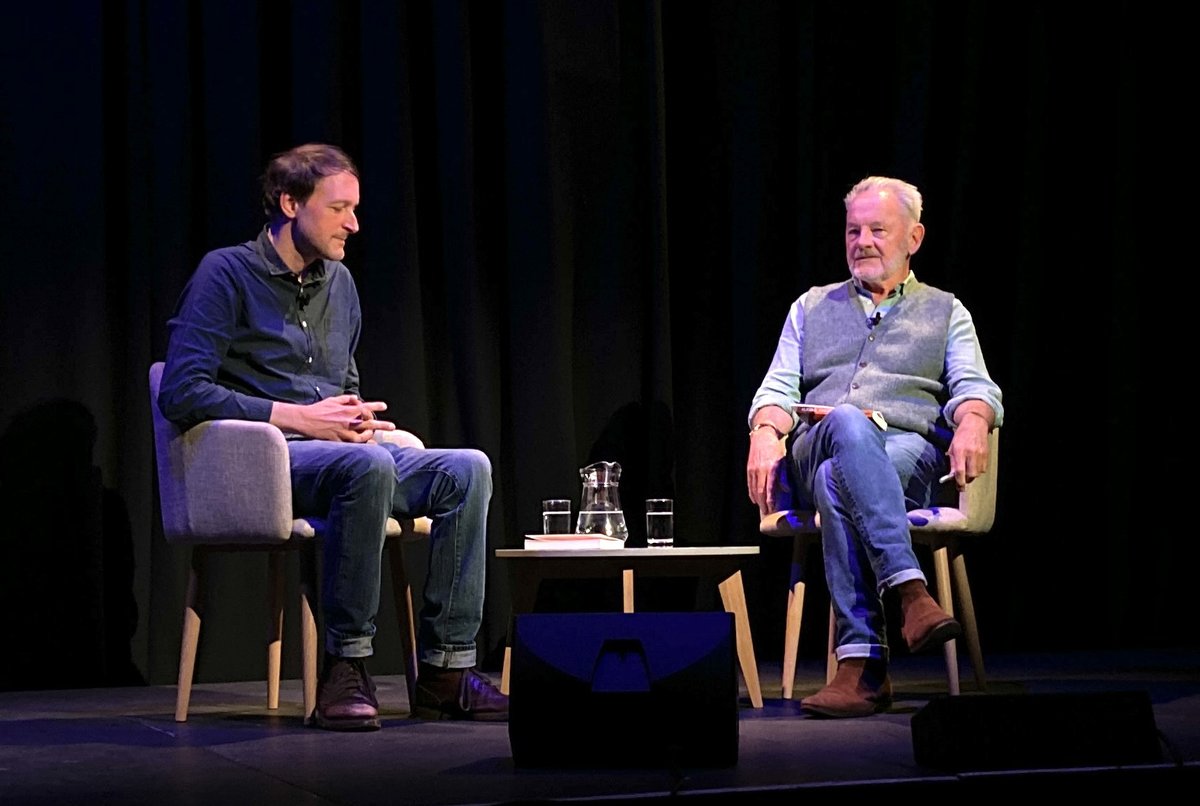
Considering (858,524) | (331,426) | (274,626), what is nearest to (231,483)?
(331,426)

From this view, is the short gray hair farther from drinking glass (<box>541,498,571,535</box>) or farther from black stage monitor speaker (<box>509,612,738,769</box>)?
black stage monitor speaker (<box>509,612,738,769</box>)

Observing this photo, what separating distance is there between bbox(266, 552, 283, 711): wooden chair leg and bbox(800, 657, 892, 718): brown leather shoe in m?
1.12

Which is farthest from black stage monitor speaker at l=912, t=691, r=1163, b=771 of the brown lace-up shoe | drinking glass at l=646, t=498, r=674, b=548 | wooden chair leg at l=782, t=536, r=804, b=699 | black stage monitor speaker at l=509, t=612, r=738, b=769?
drinking glass at l=646, t=498, r=674, b=548

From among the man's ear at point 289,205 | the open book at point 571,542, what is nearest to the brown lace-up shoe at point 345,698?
the open book at point 571,542

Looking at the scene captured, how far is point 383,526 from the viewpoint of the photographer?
296 cm

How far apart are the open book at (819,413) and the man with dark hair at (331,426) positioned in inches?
29.2

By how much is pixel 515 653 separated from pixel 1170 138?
365 centimetres

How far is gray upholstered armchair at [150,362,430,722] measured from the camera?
2.94 m

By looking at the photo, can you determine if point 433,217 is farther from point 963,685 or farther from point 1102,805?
point 1102,805

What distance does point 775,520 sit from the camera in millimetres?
3365

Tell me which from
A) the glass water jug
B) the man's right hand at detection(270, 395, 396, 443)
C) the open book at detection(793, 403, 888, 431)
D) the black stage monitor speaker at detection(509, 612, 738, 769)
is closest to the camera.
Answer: the black stage monitor speaker at detection(509, 612, 738, 769)

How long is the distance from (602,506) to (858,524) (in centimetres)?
71

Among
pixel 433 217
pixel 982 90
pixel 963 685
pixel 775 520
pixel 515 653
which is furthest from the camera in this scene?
pixel 982 90

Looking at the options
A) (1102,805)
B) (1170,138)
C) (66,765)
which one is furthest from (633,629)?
(1170,138)
